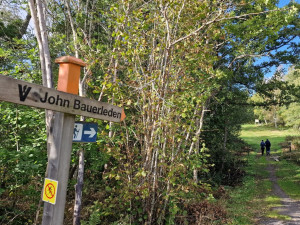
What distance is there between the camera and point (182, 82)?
4961mm

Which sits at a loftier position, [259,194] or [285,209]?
[259,194]

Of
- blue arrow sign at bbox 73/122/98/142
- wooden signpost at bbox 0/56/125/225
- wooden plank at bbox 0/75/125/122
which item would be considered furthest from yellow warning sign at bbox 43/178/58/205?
wooden plank at bbox 0/75/125/122

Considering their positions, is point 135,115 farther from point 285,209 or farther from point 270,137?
point 270,137

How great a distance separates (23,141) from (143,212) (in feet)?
12.1

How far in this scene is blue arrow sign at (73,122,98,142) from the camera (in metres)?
2.73

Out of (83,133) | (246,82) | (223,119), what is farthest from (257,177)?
(83,133)

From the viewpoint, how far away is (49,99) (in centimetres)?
228

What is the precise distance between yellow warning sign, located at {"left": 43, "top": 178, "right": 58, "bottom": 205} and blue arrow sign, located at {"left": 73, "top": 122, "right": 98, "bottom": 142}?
511 millimetres

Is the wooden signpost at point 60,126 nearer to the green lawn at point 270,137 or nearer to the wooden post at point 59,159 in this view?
the wooden post at point 59,159

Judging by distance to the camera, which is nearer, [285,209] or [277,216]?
[277,216]

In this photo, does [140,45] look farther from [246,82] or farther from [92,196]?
[246,82]

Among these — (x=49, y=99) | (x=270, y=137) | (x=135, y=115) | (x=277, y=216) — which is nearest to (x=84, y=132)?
(x=49, y=99)

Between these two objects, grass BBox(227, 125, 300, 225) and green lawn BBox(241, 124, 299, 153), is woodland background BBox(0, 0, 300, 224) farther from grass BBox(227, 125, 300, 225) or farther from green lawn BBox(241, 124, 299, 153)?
green lawn BBox(241, 124, 299, 153)

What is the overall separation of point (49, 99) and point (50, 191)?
957 mm
